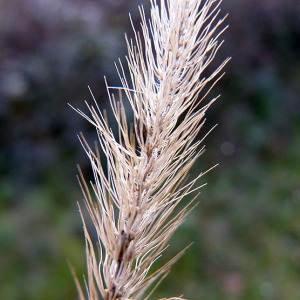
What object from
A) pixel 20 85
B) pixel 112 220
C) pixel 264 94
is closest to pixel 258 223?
pixel 264 94

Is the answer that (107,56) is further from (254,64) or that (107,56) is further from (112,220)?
(112,220)

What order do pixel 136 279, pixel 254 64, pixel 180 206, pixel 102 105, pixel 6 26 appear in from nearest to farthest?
pixel 136 279 → pixel 180 206 → pixel 102 105 → pixel 6 26 → pixel 254 64

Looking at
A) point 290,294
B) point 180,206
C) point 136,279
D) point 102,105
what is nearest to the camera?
point 136,279

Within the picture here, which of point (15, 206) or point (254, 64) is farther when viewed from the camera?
point (254, 64)

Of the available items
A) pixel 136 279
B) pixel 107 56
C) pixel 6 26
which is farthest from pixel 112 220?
pixel 6 26

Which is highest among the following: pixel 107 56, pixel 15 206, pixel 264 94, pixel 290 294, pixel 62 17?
pixel 62 17

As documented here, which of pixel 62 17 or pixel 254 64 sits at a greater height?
pixel 62 17
